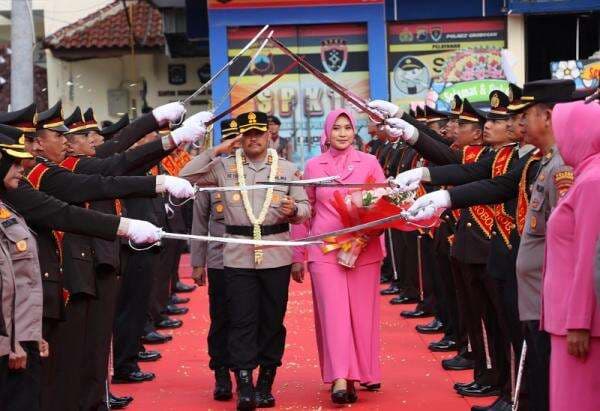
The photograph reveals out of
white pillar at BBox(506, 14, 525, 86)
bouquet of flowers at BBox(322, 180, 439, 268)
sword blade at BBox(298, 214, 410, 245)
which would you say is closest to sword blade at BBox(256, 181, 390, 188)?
bouquet of flowers at BBox(322, 180, 439, 268)

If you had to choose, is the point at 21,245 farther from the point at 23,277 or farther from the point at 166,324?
the point at 166,324

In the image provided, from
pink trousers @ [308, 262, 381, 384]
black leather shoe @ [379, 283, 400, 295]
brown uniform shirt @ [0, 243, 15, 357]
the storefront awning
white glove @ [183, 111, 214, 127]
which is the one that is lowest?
black leather shoe @ [379, 283, 400, 295]

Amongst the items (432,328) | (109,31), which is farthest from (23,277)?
(109,31)

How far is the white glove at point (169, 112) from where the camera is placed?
842 cm

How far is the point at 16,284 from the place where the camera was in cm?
621

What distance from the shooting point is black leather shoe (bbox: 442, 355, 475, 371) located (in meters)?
10.2

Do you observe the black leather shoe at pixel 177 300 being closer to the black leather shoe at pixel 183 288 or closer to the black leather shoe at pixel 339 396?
the black leather shoe at pixel 183 288

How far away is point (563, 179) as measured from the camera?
20.4 ft

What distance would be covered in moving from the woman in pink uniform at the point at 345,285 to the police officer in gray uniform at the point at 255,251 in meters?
0.26

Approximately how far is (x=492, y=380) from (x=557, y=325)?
359 centimetres

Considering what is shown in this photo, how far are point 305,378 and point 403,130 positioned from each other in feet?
8.38

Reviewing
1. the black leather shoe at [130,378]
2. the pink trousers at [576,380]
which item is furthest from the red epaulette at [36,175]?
the black leather shoe at [130,378]

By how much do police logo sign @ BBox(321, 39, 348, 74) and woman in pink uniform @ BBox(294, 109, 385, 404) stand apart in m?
11.5

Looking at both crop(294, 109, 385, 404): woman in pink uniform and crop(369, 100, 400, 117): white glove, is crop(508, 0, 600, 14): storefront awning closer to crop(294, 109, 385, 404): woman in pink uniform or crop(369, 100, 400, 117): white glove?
crop(294, 109, 385, 404): woman in pink uniform
